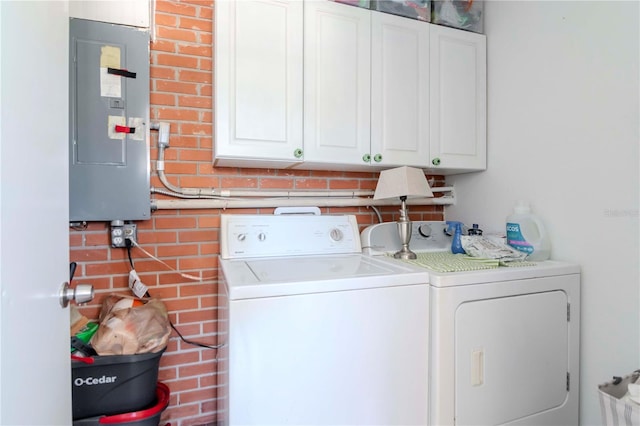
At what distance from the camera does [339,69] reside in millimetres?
1595

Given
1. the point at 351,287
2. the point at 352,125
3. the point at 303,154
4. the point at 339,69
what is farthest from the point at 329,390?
the point at 339,69

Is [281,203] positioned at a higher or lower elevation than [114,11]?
lower

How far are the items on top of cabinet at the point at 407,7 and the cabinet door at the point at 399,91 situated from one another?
1.3 inches

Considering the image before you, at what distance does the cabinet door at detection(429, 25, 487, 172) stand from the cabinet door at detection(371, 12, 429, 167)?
60 millimetres

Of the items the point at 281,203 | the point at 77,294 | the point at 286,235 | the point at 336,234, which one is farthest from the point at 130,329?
the point at 336,234

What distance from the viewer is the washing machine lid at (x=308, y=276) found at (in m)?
1.02

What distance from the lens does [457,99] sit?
1819mm

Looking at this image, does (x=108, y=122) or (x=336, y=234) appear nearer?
(x=108, y=122)

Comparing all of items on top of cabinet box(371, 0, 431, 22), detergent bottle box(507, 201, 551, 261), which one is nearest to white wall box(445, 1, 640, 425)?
detergent bottle box(507, 201, 551, 261)

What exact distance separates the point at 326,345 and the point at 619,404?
36.7 inches

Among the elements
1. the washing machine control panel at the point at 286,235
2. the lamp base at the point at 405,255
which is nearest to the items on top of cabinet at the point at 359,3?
the washing machine control panel at the point at 286,235

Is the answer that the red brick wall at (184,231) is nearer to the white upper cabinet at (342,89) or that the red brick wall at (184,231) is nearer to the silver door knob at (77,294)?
the white upper cabinet at (342,89)

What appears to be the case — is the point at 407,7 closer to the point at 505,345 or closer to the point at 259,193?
the point at 259,193

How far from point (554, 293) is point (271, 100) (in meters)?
1.52
